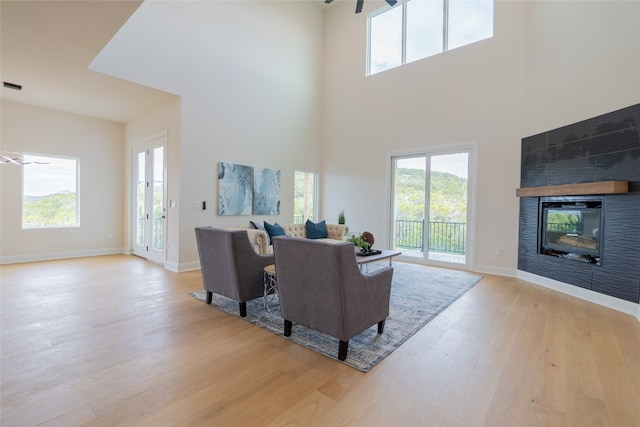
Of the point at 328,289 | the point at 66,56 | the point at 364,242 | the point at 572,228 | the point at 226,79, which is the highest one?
the point at 226,79

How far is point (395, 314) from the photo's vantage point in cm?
317

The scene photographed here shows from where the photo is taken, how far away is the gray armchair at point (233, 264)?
302cm

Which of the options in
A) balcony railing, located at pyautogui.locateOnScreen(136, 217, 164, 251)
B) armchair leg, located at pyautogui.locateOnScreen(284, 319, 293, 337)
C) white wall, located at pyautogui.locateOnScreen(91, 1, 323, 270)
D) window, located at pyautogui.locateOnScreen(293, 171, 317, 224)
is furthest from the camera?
window, located at pyautogui.locateOnScreen(293, 171, 317, 224)

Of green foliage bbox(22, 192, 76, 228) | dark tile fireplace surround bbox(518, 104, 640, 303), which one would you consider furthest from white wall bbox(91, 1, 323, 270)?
dark tile fireplace surround bbox(518, 104, 640, 303)

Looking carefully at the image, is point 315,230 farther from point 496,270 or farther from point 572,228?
point 572,228

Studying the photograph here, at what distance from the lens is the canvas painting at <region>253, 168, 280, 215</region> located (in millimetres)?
6215

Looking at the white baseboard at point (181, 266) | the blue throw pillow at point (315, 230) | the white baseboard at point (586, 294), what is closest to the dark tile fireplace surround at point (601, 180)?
the white baseboard at point (586, 294)

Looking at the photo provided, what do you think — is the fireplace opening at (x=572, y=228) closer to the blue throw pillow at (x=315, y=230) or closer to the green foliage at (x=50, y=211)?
the blue throw pillow at (x=315, y=230)

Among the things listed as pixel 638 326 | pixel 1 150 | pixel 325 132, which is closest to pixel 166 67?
pixel 1 150

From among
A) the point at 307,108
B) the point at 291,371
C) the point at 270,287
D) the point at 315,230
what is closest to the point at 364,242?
the point at 315,230

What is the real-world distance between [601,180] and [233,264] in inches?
185

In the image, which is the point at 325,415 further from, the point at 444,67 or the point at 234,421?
the point at 444,67

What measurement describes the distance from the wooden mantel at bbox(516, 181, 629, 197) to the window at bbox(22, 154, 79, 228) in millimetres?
8446

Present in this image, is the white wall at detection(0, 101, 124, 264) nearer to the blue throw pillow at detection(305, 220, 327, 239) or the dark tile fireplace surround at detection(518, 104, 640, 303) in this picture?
the blue throw pillow at detection(305, 220, 327, 239)
